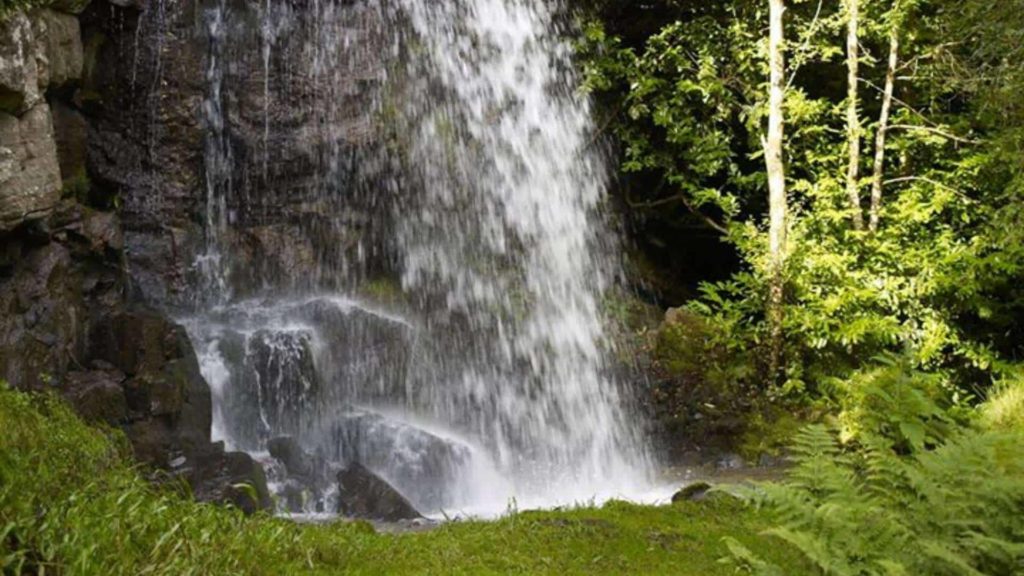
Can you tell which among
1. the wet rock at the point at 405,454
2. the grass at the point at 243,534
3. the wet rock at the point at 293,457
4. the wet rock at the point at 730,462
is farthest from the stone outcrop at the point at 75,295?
the wet rock at the point at 730,462

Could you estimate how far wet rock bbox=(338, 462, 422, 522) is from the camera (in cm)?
880

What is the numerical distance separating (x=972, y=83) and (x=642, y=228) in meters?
6.99

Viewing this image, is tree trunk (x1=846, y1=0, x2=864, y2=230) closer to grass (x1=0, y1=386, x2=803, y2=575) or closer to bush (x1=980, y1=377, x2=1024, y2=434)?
bush (x1=980, y1=377, x2=1024, y2=434)

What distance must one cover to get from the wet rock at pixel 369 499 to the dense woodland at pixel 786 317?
2227mm

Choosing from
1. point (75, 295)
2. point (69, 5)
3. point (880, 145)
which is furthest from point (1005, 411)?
point (69, 5)

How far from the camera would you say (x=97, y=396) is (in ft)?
30.1

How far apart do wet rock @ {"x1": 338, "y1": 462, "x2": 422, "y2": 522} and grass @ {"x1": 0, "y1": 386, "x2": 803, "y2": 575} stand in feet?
7.09

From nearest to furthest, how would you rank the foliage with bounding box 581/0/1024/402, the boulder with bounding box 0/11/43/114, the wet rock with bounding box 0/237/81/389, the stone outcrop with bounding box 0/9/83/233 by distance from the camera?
the boulder with bounding box 0/11/43/114, the stone outcrop with bounding box 0/9/83/233, the wet rock with bounding box 0/237/81/389, the foliage with bounding box 581/0/1024/402

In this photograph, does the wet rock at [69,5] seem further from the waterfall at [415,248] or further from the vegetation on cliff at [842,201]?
the vegetation on cliff at [842,201]

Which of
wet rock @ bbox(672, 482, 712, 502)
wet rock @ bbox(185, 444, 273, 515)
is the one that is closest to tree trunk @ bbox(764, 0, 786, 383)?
wet rock @ bbox(672, 482, 712, 502)

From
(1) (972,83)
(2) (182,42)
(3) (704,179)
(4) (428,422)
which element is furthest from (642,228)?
(2) (182,42)

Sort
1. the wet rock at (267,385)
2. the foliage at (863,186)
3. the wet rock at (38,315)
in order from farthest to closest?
the foliage at (863,186) < the wet rock at (267,385) < the wet rock at (38,315)

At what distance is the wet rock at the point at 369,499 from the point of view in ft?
28.9

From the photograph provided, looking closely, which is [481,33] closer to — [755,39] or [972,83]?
[755,39]
